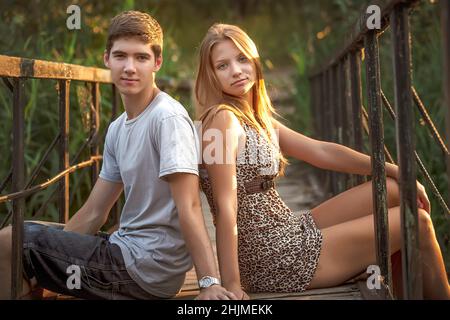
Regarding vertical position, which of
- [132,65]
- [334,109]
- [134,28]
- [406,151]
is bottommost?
[406,151]

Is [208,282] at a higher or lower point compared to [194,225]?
lower

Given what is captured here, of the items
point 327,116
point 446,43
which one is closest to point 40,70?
point 446,43

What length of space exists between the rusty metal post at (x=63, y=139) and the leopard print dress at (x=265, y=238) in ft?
2.42

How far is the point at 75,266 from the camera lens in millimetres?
2350

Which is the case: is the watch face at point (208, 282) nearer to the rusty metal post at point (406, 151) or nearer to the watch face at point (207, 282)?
the watch face at point (207, 282)

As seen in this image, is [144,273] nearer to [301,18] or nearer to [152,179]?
[152,179]

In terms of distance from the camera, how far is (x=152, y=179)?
7.89 ft

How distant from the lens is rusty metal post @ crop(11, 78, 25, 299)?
7.44 feet

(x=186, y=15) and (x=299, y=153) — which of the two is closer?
(x=299, y=153)

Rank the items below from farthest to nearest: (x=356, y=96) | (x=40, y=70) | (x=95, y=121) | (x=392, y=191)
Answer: (x=95, y=121)
(x=356, y=96)
(x=392, y=191)
(x=40, y=70)

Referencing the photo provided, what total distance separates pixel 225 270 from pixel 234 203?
7.8 inches

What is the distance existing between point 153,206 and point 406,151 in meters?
0.84

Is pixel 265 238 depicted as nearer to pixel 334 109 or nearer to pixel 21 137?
pixel 21 137
